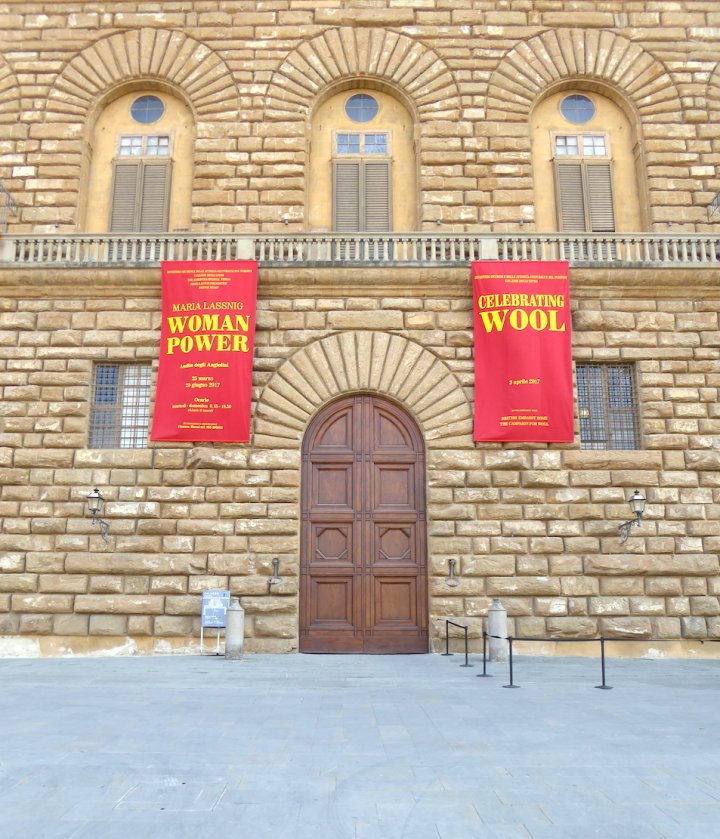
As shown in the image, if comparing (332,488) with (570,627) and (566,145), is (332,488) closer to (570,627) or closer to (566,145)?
(570,627)

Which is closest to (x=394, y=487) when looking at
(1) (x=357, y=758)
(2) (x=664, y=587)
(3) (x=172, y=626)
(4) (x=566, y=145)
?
(3) (x=172, y=626)

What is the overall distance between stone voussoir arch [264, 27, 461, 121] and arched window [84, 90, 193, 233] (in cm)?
240

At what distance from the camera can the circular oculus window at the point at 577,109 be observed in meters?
16.2

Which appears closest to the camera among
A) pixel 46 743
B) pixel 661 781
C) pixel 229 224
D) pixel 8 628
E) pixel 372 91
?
pixel 661 781

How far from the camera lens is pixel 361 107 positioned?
16.3 m

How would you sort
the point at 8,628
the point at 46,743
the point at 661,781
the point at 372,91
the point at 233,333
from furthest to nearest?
1. the point at 372,91
2. the point at 233,333
3. the point at 8,628
4. the point at 46,743
5. the point at 661,781

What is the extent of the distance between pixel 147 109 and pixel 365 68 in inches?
199

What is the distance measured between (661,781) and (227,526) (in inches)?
369

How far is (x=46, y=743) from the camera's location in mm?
6289

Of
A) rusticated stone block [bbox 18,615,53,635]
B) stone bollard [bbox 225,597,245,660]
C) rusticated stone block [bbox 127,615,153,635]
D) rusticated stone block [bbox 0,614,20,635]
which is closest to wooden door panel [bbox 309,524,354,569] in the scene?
stone bollard [bbox 225,597,245,660]

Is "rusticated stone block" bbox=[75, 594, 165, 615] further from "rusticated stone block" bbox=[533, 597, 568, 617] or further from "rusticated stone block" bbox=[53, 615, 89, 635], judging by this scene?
"rusticated stone block" bbox=[533, 597, 568, 617]

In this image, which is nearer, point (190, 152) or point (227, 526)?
point (227, 526)

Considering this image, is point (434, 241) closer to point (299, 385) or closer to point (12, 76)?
point (299, 385)

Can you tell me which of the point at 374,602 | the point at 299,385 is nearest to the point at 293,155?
the point at 299,385
